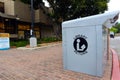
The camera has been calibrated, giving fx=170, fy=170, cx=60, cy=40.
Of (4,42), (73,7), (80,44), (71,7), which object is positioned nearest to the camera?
(80,44)

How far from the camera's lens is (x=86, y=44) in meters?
5.88

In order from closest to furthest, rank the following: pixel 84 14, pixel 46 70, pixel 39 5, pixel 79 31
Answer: pixel 79 31 < pixel 46 70 < pixel 39 5 < pixel 84 14

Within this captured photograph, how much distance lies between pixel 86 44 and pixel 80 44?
254 mm

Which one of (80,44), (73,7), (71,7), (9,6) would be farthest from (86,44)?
(9,6)

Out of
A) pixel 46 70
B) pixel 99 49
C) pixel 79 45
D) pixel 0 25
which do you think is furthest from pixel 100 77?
pixel 0 25

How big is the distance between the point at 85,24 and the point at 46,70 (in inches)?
92.7

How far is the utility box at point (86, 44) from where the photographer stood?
5.50 meters

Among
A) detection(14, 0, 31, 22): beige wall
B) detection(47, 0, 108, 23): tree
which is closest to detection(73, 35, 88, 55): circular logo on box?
detection(47, 0, 108, 23): tree

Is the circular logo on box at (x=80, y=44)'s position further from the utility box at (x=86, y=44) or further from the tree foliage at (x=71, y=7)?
the tree foliage at (x=71, y=7)

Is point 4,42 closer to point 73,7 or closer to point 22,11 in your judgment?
point 22,11

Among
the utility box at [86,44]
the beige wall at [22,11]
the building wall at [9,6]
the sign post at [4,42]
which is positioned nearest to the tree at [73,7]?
the beige wall at [22,11]

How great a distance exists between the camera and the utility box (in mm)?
5501

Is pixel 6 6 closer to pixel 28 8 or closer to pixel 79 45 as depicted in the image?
pixel 28 8

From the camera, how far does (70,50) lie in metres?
6.39
